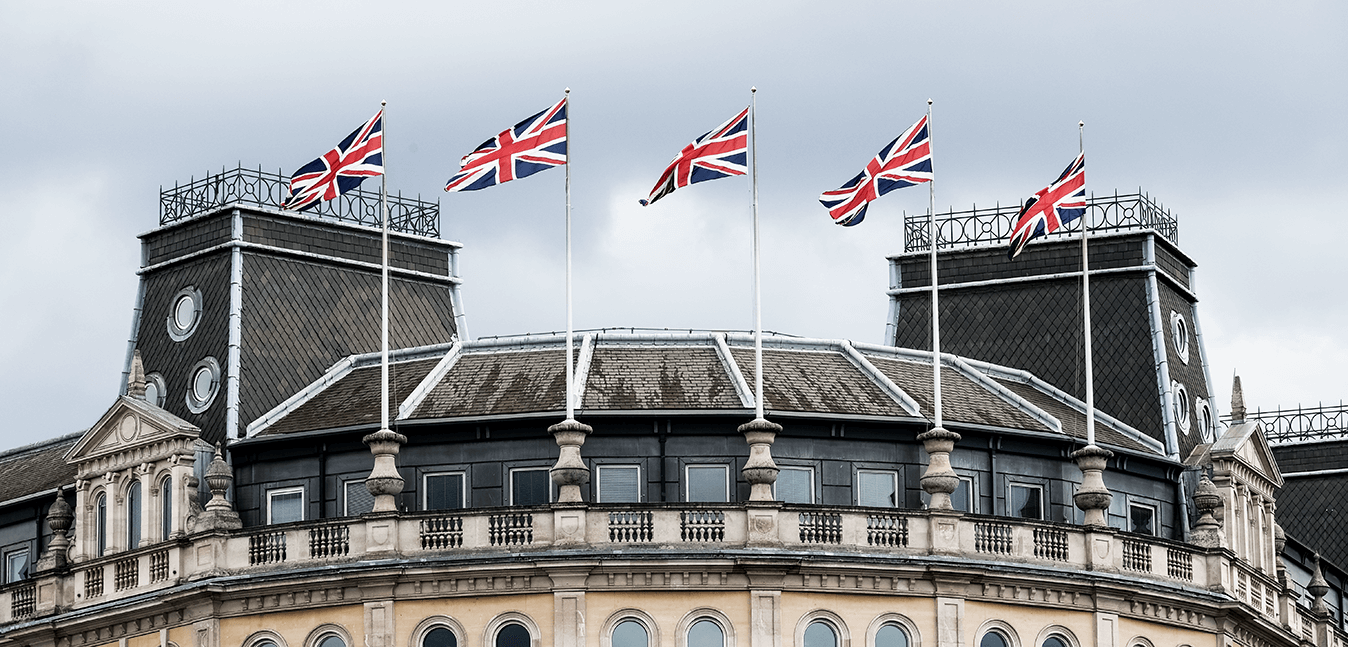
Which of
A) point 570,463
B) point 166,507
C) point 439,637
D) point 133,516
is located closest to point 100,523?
point 133,516

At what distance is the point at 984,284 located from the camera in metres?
108

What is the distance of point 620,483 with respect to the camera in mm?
90250

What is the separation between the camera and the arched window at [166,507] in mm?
93125

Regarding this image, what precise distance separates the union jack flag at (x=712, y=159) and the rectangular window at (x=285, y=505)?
46.5 ft

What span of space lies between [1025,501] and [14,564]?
109 ft

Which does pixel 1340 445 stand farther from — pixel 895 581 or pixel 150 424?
pixel 150 424

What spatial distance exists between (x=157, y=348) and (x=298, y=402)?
22.5 feet

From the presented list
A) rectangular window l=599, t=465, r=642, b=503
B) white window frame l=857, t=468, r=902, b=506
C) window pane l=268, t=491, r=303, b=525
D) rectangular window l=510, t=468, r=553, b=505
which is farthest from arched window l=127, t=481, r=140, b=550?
white window frame l=857, t=468, r=902, b=506

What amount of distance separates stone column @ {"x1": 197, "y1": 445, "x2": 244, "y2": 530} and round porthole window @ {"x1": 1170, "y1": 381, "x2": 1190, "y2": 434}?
103 ft

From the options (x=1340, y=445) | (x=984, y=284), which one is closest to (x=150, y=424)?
(x=984, y=284)

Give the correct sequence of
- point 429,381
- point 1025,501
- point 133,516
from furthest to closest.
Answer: point 133,516
point 429,381
point 1025,501

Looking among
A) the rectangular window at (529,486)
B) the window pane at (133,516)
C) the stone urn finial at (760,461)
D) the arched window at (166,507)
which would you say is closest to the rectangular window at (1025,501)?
the stone urn finial at (760,461)

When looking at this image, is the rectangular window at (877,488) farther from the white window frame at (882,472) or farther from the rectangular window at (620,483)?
the rectangular window at (620,483)

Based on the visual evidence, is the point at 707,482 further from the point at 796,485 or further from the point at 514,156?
the point at 514,156
